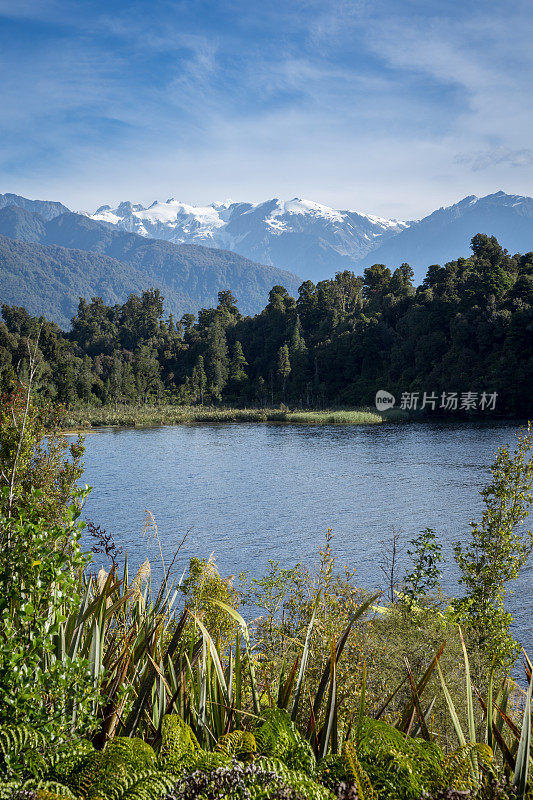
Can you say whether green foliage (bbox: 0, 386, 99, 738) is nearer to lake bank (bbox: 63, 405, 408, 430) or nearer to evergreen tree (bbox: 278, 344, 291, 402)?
lake bank (bbox: 63, 405, 408, 430)

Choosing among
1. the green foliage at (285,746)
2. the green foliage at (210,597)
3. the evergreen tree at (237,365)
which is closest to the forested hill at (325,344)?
the evergreen tree at (237,365)

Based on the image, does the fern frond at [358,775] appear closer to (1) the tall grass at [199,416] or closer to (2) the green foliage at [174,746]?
(2) the green foliage at [174,746]

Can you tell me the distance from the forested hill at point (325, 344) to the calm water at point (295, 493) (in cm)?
1168

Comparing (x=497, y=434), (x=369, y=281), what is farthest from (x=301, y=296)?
(x=497, y=434)

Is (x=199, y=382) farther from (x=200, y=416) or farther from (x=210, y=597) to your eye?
(x=210, y=597)

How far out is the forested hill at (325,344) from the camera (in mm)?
45656

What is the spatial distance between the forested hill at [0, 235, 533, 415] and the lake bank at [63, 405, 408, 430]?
250 centimetres

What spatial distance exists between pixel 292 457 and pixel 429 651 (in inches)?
910

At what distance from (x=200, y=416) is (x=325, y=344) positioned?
18.1 metres

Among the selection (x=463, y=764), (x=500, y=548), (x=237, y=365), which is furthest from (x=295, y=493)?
(x=237, y=365)

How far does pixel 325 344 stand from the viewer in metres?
62.5

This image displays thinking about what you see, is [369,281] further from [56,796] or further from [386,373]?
[56,796]

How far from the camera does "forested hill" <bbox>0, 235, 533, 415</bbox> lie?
45656mm

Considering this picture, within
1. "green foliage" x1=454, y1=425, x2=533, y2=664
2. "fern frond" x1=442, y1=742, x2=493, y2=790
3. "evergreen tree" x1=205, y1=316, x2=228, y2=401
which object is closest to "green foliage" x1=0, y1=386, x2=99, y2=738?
"fern frond" x1=442, y1=742, x2=493, y2=790
